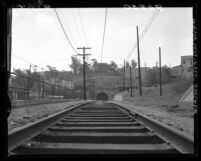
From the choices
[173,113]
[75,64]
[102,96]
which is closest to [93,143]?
[173,113]

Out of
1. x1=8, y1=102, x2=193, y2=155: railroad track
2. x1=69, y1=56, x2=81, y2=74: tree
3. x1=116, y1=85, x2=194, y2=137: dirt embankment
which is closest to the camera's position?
x1=8, y1=102, x2=193, y2=155: railroad track

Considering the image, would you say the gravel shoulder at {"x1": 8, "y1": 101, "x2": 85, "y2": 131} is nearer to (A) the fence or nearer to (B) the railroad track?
(B) the railroad track

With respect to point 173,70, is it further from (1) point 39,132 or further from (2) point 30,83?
(1) point 39,132

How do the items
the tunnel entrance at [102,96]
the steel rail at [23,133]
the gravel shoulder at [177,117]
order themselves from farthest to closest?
the tunnel entrance at [102,96], the gravel shoulder at [177,117], the steel rail at [23,133]

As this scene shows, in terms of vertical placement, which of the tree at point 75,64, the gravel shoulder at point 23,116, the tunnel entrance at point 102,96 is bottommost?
the tunnel entrance at point 102,96

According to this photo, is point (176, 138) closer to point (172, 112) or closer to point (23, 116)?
point (23, 116)

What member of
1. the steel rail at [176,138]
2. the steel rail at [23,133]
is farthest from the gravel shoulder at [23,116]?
the steel rail at [176,138]

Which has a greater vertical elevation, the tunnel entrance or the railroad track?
the railroad track

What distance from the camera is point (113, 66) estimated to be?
120 m

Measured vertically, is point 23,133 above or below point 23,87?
below

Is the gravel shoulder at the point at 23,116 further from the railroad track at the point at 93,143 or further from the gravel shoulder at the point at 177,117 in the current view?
the gravel shoulder at the point at 177,117

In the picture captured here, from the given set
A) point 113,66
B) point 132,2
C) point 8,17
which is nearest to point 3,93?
point 8,17

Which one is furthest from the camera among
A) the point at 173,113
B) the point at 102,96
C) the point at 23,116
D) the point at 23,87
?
the point at 102,96

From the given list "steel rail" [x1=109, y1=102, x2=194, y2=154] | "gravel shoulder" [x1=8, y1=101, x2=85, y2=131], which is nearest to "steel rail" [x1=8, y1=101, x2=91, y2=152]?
"gravel shoulder" [x1=8, y1=101, x2=85, y2=131]
